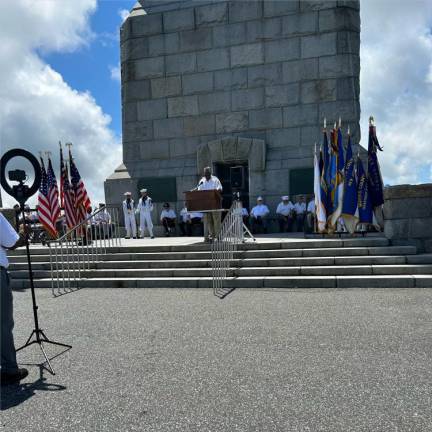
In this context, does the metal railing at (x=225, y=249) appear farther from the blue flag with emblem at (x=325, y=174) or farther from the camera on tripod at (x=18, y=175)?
the camera on tripod at (x=18, y=175)

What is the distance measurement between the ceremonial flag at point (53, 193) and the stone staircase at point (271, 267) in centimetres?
314

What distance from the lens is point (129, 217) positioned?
13750 mm

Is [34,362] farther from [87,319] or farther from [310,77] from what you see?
[310,77]

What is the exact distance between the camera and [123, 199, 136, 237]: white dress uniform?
44.2 ft

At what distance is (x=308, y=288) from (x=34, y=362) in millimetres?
4860

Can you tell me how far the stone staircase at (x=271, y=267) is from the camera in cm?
756

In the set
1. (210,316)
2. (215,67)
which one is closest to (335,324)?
(210,316)

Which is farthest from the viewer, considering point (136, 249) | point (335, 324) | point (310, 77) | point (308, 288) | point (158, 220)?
point (158, 220)

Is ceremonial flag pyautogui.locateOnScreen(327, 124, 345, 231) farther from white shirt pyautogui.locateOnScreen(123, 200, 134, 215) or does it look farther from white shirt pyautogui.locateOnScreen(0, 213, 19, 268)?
white shirt pyautogui.locateOnScreen(0, 213, 19, 268)

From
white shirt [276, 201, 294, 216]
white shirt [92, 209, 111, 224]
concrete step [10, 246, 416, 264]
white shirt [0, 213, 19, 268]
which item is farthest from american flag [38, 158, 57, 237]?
white shirt [0, 213, 19, 268]

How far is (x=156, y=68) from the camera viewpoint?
48.6 feet

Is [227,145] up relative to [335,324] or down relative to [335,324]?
up

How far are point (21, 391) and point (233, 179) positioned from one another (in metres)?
11.4

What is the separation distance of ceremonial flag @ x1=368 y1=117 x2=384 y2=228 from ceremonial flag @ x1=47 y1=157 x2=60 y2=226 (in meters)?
9.34
